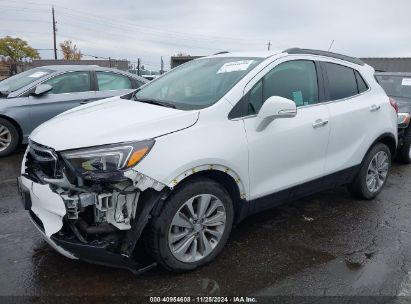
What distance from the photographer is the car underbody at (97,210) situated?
2494 mm

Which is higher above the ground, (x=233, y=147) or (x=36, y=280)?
(x=233, y=147)

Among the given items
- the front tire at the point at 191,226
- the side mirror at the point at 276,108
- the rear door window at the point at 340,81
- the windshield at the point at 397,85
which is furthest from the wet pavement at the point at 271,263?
the windshield at the point at 397,85

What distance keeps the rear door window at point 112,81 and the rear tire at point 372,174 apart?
4540mm

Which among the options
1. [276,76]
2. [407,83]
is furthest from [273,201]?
[407,83]

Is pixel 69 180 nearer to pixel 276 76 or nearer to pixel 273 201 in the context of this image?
pixel 273 201

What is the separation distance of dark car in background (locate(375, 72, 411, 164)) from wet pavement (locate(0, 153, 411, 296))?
243 cm

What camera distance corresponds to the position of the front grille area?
2.67 m

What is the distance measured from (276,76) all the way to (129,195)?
5.77 feet

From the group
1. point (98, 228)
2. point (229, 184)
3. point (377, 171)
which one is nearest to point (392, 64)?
point (377, 171)

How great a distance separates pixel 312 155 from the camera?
361 cm

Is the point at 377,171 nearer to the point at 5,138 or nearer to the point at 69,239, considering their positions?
the point at 69,239

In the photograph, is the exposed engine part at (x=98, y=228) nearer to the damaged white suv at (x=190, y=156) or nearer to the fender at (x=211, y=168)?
the damaged white suv at (x=190, y=156)

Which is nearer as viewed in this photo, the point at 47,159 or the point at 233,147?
the point at 47,159

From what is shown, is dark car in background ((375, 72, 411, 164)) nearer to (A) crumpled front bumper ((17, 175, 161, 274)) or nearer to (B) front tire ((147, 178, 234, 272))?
(B) front tire ((147, 178, 234, 272))
